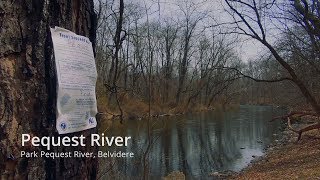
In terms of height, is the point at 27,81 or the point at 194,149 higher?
the point at 27,81

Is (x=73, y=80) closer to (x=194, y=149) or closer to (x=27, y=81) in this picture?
(x=27, y=81)

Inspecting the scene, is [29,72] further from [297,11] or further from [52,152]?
[297,11]

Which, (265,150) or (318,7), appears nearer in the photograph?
(318,7)

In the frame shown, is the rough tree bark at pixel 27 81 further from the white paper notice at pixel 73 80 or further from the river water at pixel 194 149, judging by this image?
the river water at pixel 194 149

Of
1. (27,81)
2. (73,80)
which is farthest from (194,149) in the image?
(27,81)

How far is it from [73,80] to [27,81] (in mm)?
193

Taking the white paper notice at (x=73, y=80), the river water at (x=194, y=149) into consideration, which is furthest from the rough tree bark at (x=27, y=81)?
the river water at (x=194, y=149)

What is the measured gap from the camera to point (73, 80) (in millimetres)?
1419

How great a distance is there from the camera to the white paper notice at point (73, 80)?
137cm

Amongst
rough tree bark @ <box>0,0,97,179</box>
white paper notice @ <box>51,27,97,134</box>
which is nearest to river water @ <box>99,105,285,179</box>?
white paper notice @ <box>51,27,97,134</box>

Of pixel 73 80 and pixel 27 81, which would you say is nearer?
pixel 27 81

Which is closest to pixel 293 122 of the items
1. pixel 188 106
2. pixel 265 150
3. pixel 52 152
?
pixel 265 150

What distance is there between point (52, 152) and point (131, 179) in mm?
8593

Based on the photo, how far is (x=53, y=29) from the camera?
4.45ft
